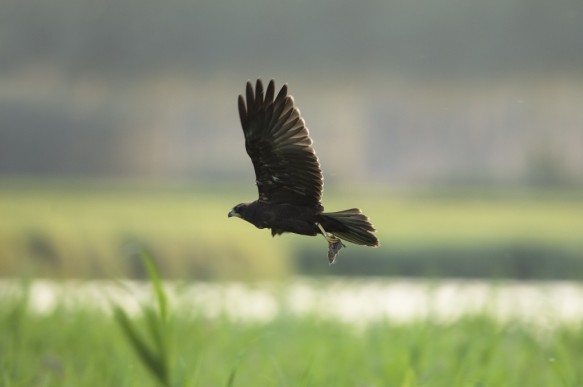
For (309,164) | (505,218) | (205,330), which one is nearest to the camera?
(309,164)

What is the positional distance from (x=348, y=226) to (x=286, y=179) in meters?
0.07

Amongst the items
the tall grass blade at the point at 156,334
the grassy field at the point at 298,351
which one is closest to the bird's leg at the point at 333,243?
the tall grass blade at the point at 156,334

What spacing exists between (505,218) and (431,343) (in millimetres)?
10802

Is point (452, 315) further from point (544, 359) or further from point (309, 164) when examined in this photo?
point (309, 164)

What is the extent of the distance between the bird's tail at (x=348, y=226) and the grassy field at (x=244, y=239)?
11.1 inches

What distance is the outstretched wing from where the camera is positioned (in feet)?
3.09

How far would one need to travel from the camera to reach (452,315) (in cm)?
271

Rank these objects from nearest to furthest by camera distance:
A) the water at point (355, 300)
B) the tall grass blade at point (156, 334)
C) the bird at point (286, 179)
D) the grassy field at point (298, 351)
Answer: the bird at point (286, 179) < the tall grass blade at point (156, 334) < the grassy field at point (298, 351) < the water at point (355, 300)

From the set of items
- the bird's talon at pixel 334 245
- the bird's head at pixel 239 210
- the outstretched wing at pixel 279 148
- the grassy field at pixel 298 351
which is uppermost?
the outstretched wing at pixel 279 148

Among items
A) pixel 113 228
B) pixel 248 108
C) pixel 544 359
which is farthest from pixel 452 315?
pixel 113 228

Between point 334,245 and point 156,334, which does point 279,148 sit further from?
point 156,334

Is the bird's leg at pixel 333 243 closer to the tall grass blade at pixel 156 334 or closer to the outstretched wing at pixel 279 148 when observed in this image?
the outstretched wing at pixel 279 148

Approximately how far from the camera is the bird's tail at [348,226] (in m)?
0.91

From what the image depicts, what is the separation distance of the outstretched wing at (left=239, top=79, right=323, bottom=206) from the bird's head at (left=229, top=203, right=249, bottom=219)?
0.07 ft
